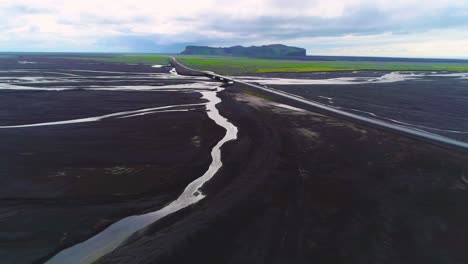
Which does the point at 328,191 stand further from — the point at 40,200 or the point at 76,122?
the point at 76,122

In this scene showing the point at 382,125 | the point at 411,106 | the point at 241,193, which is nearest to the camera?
the point at 241,193

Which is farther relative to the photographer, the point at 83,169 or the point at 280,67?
the point at 280,67

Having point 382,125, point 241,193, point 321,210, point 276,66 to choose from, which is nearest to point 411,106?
point 382,125

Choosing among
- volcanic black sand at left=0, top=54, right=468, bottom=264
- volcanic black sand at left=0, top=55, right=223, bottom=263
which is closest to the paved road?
volcanic black sand at left=0, top=54, right=468, bottom=264

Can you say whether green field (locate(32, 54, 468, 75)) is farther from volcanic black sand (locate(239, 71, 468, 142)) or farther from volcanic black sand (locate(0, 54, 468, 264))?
volcanic black sand (locate(0, 54, 468, 264))

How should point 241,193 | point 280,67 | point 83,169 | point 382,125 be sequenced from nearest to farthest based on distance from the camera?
point 241,193 → point 83,169 → point 382,125 → point 280,67

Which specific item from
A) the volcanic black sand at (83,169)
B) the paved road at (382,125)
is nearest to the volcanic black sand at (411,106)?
the paved road at (382,125)

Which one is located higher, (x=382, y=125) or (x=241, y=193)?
(x=382, y=125)

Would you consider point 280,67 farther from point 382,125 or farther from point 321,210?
point 321,210

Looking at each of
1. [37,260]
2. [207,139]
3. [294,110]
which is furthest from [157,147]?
[294,110]
